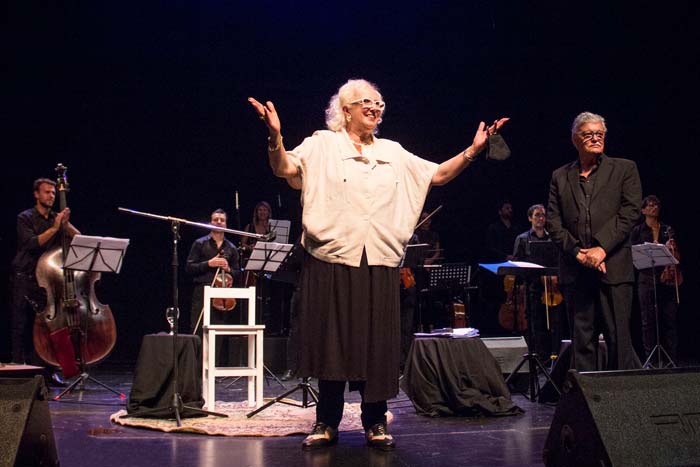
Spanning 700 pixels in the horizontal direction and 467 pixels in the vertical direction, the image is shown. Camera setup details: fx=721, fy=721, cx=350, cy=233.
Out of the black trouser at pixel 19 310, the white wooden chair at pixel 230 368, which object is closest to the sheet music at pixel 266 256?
the white wooden chair at pixel 230 368

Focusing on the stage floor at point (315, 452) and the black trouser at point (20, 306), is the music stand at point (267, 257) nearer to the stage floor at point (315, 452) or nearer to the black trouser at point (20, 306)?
the stage floor at point (315, 452)

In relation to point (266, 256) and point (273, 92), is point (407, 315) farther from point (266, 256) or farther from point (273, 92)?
point (273, 92)

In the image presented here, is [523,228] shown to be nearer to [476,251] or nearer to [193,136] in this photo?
[476,251]

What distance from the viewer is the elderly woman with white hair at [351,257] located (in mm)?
3295

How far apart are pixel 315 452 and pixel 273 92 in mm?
6436

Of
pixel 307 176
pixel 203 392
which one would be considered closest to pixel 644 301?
pixel 203 392

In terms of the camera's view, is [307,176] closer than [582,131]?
Yes

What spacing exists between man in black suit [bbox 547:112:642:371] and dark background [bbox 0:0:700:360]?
552cm

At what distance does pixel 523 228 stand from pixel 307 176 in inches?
261

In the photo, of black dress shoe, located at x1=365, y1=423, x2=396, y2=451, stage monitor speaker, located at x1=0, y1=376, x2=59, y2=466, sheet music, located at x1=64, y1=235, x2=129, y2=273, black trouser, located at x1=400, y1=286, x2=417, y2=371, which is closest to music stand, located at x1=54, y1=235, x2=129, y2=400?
sheet music, located at x1=64, y1=235, x2=129, y2=273

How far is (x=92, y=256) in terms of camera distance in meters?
5.66

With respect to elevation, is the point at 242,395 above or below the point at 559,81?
below

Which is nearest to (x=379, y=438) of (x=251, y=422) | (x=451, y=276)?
(x=251, y=422)

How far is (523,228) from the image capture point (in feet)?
31.2
